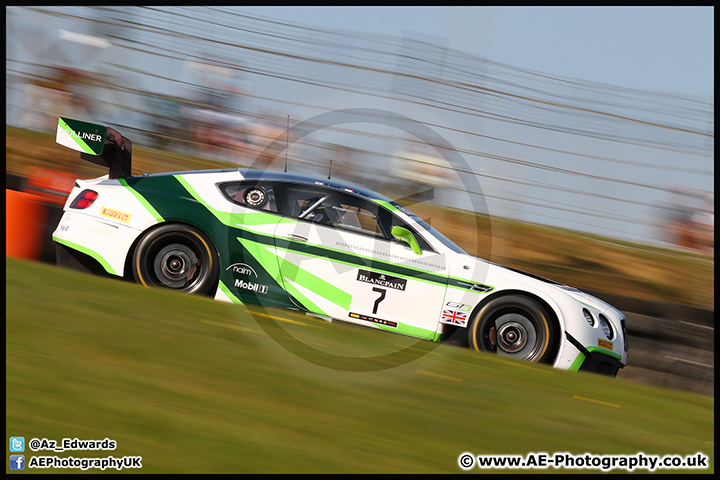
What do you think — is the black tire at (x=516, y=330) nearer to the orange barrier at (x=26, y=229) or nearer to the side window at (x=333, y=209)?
the side window at (x=333, y=209)

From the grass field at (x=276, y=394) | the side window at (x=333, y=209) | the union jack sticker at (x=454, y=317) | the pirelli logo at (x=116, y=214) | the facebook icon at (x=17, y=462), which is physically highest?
the side window at (x=333, y=209)

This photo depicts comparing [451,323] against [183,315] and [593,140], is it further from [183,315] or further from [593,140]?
[593,140]

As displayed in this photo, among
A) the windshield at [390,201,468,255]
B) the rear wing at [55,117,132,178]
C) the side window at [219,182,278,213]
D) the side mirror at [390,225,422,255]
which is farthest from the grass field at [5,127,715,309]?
the side window at [219,182,278,213]

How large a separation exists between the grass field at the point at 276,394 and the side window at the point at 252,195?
88cm

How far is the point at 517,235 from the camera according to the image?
307 inches

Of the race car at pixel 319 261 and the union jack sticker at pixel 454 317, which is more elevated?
the race car at pixel 319 261

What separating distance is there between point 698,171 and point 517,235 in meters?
2.02

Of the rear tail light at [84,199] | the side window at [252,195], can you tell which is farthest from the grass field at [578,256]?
the side window at [252,195]

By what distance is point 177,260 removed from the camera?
5.49 m

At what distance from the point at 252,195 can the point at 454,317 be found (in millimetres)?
1932

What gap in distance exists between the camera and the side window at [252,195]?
18.1 ft

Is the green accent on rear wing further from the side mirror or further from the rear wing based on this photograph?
the side mirror

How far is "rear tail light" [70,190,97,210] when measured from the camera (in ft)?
18.3

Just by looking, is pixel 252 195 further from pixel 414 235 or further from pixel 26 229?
pixel 26 229
